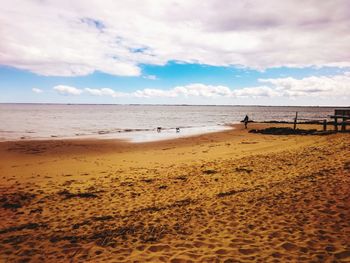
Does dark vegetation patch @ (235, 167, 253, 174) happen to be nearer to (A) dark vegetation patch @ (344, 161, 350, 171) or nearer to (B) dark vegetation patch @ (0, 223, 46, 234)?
(A) dark vegetation patch @ (344, 161, 350, 171)

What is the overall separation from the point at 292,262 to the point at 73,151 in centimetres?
1741

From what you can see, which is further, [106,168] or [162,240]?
[106,168]

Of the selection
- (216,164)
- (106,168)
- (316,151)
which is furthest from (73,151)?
(316,151)

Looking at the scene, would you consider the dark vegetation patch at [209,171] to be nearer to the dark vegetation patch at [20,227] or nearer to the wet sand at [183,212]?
the wet sand at [183,212]

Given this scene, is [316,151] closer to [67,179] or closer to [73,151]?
[67,179]

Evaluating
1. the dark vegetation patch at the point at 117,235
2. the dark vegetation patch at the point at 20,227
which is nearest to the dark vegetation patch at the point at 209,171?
the dark vegetation patch at the point at 117,235

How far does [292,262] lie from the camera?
4.81m

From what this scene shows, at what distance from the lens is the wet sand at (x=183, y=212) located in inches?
215

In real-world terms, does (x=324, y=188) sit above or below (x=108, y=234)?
above

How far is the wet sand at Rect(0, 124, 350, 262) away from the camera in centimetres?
546

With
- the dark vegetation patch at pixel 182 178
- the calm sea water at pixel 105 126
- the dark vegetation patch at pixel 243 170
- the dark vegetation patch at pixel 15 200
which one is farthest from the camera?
the calm sea water at pixel 105 126

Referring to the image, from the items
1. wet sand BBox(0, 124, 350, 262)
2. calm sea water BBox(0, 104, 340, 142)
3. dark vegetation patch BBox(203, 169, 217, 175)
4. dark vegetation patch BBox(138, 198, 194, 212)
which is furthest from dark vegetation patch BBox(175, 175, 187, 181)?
calm sea water BBox(0, 104, 340, 142)

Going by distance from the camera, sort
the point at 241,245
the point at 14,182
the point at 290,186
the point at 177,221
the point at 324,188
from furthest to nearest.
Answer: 1. the point at 14,182
2. the point at 290,186
3. the point at 324,188
4. the point at 177,221
5. the point at 241,245

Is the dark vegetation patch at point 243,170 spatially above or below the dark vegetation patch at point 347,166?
below
